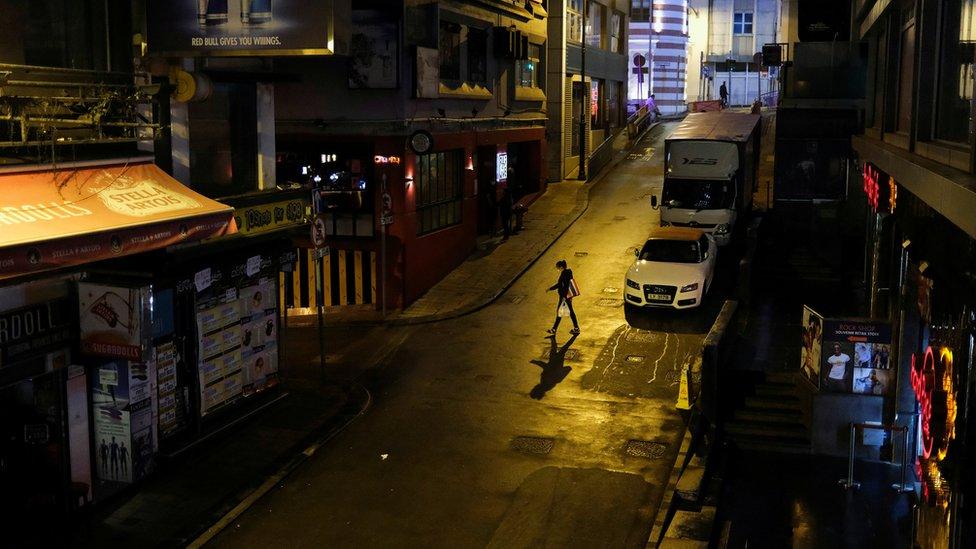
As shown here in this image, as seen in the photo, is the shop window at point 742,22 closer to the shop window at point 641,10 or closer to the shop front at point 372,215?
the shop window at point 641,10

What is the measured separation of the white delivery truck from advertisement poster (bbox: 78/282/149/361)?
19.2 meters

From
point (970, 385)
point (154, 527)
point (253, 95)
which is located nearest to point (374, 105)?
point (253, 95)

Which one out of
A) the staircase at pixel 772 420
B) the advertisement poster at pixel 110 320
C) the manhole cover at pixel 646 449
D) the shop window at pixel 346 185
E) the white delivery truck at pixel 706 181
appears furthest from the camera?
the white delivery truck at pixel 706 181

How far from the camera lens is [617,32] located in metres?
51.7

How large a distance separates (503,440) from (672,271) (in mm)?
8817

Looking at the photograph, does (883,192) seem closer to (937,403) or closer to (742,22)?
(937,403)

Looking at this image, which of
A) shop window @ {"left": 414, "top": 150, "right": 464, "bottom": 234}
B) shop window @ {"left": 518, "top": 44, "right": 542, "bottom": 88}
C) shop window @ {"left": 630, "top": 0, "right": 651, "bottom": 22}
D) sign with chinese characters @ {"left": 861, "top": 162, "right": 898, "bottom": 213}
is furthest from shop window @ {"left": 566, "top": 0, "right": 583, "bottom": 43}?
sign with chinese characters @ {"left": 861, "top": 162, "right": 898, "bottom": 213}

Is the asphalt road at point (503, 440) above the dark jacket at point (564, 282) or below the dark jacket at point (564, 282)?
below

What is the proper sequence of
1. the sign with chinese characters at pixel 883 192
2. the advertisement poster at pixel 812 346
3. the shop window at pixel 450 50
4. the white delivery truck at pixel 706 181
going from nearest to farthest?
the advertisement poster at pixel 812 346
the sign with chinese characters at pixel 883 192
the shop window at pixel 450 50
the white delivery truck at pixel 706 181

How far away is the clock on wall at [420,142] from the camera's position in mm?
25031

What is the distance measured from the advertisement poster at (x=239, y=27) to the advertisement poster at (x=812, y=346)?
867cm

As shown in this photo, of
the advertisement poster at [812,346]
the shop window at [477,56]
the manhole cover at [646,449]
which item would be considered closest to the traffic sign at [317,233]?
the manhole cover at [646,449]

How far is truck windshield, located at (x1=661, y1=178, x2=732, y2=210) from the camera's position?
2895cm

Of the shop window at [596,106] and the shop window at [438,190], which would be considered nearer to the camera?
the shop window at [438,190]
